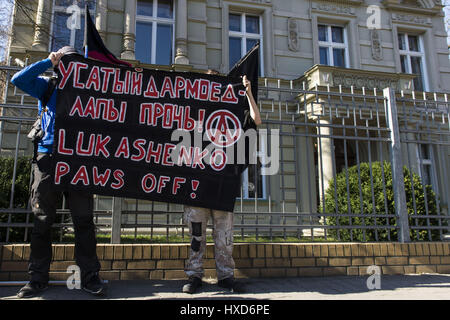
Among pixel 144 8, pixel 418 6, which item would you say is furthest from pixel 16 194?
pixel 418 6

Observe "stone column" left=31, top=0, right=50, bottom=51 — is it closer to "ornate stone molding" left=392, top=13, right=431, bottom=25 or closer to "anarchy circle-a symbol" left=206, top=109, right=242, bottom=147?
"anarchy circle-a symbol" left=206, top=109, right=242, bottom=147

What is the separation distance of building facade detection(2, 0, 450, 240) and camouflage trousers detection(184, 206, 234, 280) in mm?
5581

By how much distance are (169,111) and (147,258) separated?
5.27ft

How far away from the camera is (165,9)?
11.4 meters

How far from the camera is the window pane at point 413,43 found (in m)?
13.3

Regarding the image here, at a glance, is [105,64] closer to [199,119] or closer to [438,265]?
[199,119]

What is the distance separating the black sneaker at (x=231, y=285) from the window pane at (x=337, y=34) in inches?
456

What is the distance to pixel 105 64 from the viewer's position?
11.4ft

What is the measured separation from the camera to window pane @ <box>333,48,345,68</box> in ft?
40.4

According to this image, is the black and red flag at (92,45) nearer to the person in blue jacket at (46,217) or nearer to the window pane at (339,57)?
the person in blue jacket at (46,217)

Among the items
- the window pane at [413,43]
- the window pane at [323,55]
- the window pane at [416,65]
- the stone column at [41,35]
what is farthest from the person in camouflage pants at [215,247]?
the window pane at [413,43]

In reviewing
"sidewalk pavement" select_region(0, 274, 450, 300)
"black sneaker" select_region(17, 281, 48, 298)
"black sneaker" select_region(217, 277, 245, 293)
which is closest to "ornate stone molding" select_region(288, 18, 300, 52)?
"sidewalk pavement" select_region(0, 274, 450, 300)

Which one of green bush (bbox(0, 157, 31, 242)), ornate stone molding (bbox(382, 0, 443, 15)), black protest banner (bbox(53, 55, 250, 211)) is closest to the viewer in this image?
black protest banner (bbox(53, 55, 250, 211))
